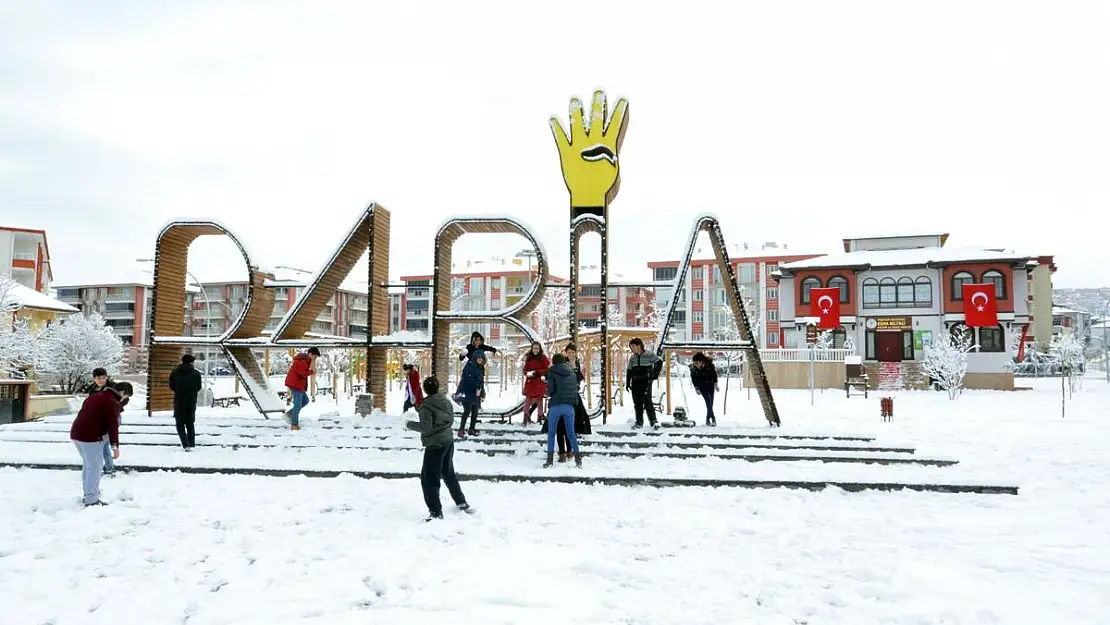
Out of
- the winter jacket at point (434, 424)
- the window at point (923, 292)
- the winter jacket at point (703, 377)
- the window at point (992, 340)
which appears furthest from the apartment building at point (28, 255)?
the window at point (992, 340)

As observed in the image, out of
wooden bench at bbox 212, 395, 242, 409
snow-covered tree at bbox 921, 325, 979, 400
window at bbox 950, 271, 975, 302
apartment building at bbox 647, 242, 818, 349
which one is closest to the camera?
wooden bench at bbox 212, 395, 242, 409

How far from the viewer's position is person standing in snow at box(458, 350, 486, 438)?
12.2 metres

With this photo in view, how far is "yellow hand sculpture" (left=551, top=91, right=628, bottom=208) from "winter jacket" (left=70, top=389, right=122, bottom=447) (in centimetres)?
939

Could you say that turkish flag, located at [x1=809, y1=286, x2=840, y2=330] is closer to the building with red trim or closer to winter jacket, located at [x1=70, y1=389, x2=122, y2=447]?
the building with red trim

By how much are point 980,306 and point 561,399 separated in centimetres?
3907

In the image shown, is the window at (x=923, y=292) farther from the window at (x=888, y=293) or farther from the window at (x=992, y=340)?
the window at (x=992, y=340)

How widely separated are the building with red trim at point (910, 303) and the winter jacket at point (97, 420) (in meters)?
39.7

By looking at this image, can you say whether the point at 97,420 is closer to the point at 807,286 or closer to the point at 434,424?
the point at 434,424

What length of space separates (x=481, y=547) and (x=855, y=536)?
3.76m

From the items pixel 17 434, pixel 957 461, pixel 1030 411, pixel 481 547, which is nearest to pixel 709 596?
pixel 481 547

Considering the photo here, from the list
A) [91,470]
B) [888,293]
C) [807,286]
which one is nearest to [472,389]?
[91,470]

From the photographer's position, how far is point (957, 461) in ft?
35.0

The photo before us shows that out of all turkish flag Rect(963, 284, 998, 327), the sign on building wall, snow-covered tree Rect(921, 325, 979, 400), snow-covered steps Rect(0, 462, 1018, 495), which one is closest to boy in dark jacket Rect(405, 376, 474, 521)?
snow-covered steps Rect(0, 462, 1018, 495)

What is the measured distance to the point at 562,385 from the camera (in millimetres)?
9977
